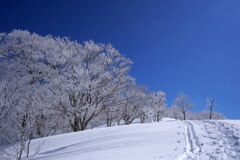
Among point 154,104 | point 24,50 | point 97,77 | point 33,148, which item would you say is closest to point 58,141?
point 33,148

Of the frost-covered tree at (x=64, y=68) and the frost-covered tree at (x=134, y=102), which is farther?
the frost-covered tree at (x=134, y=102)

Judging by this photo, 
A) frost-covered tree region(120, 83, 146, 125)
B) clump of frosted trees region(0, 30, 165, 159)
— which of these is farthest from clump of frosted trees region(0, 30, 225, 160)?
frost-covered tree region(120, 83, 146, 125)

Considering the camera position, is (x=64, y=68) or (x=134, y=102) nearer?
(x=64, y=68)

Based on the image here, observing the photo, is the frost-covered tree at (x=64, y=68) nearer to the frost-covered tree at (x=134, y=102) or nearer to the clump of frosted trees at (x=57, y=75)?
the clump of frosted trees at (x=57, y=75)

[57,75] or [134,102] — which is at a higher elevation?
[57,75]

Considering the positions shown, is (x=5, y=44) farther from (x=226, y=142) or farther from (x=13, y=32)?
(x=226, y=142)

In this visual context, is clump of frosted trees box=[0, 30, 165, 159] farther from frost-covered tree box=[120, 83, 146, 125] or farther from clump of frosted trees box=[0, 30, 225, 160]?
frost-covered tree box=[120, 83, 146, 125]

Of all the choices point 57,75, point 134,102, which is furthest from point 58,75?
point 134,102

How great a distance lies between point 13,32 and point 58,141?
13.6 meters

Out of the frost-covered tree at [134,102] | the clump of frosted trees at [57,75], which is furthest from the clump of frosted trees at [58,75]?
the frost-covered tree at [134,102]

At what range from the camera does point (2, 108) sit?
41.7 feet

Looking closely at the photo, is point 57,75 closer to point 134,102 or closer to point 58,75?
point 58,75

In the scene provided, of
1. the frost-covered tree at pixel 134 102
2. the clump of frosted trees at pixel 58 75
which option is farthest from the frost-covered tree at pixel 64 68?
the frost-covered tree at pixel 134 102

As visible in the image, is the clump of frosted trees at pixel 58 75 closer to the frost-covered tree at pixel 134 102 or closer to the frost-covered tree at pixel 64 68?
the frost-covered tree at pixel 64 68
